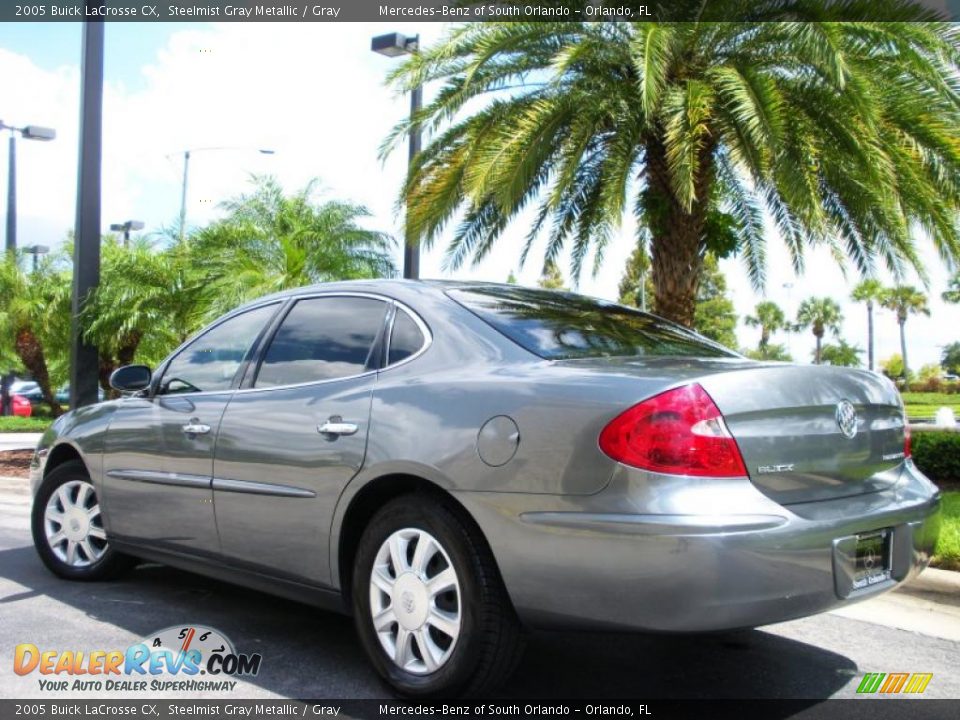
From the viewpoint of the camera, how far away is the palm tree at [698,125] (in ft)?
26.1

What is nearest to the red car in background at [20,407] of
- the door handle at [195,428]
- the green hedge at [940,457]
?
the green hedge at [940,457]

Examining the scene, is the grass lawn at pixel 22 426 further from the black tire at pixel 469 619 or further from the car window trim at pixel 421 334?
the black tire at pixel 469 619

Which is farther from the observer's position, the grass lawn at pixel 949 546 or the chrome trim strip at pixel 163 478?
the grass lawn at pixel 949 546

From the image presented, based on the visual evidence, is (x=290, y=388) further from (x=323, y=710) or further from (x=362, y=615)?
(x=323, y=710)

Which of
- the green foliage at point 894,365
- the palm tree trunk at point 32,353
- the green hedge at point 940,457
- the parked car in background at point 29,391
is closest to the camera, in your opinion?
the green hedge at point 940,457

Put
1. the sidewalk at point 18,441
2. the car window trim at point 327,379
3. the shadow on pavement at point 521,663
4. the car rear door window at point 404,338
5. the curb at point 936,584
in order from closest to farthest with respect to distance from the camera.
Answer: the shadow on pavement at point 521,663 < the car rear door window at point 404,338 < the car window trim at point 327,379 < the curb at point 936,584 < the sidewalk at point 18,441

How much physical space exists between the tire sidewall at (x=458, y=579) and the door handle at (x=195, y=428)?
3.72ft

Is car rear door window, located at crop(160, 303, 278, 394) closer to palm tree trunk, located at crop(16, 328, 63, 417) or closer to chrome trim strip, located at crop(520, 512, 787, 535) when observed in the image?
chrome trim strip, located at crop(520, 512, 787, 535)

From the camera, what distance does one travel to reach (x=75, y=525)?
5301mm

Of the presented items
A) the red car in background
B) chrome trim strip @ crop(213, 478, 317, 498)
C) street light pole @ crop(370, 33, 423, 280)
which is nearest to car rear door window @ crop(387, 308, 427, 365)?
chrome trim strip @ crop(213, 478, 317, 498)

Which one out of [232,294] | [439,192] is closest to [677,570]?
[439,192]

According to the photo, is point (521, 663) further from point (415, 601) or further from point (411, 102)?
point (411, 102)

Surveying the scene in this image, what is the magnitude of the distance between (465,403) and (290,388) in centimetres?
103

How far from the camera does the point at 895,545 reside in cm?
334
